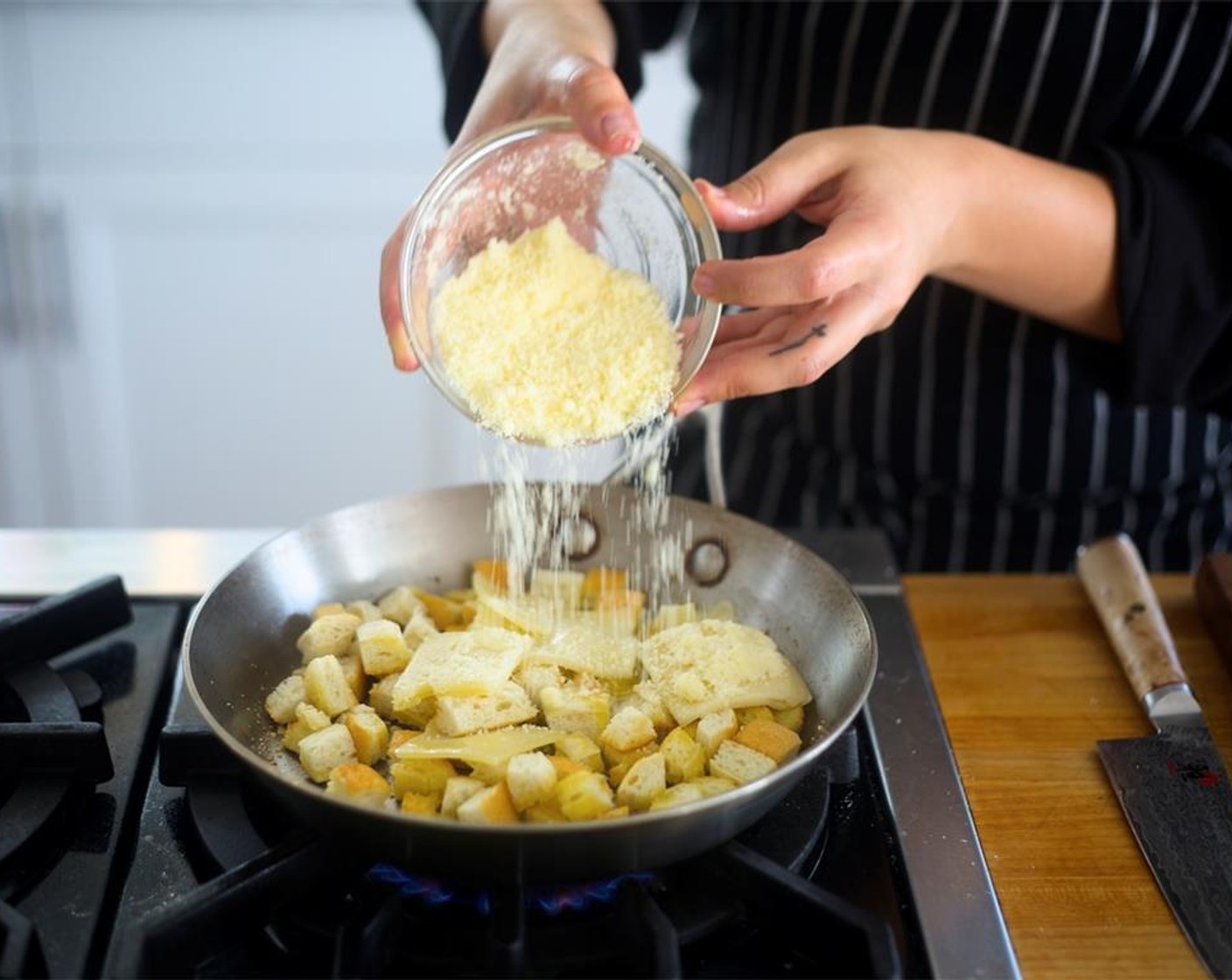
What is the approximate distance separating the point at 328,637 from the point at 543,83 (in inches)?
19.9

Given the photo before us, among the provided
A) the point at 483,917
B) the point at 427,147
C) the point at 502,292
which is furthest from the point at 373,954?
the point at 427,147

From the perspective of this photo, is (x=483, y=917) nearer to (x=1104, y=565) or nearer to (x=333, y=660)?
(x=333, y=660)

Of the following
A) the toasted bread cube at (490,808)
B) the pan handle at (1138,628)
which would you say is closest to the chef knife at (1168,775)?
the pan handle at (1138,628)

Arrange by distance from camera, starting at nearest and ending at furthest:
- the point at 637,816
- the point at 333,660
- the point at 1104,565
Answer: the point at 637,816 → the point at 333,660 → the point at 1104,565

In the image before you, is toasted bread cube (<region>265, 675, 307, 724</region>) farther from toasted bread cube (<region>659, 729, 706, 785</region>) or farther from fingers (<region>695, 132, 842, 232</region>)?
fingers (<region>695, 132, 842, 232</region>)

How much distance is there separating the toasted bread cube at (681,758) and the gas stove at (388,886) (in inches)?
2.5

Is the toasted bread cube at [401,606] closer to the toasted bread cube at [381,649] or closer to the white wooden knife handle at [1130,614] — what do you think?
the toasted bread cube at [381,649]

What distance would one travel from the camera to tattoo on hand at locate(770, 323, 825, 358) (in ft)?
3.22

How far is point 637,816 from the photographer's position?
722 millimetres

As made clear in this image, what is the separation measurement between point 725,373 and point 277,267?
162 cm

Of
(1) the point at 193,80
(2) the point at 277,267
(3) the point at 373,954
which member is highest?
(1) the point at 193,80

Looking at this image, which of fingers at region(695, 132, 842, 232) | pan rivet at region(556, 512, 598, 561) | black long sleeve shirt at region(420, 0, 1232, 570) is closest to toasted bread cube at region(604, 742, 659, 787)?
pan rivet at region(556, 512, 598, 561)

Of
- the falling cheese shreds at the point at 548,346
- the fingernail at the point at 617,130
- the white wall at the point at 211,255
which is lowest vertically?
A: the white wall at the point at 211,255

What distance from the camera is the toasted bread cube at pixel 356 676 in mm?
998
